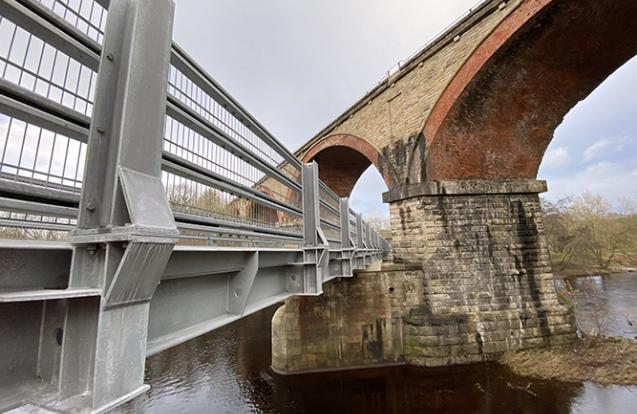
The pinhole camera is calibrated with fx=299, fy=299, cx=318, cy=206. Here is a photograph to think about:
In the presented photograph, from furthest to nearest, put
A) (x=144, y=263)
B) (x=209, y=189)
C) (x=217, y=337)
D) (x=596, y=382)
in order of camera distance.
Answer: (x=217, y=337), (x=596, y=382), (x=209, y=189), (x=144, y=263)

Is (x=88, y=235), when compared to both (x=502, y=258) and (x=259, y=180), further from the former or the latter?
(x=502, y=258)

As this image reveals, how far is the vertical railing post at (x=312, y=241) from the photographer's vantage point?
3.86m

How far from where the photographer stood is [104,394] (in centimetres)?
114

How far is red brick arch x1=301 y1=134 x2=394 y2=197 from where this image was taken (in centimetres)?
1361

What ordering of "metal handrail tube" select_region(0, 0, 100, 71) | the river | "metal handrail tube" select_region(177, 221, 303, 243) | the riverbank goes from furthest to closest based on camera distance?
the riverbank → the river → "metal handrail tube" select_region(177, 221, 303, 243) → "metal handrail tube" select_region(0, 0, 100, 71)

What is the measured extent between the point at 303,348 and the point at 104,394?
8.90 m

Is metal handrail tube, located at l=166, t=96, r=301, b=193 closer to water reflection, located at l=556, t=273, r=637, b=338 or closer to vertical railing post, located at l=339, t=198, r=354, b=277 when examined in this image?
vertical railing post, located at l=339, t=198, r=354, b=277

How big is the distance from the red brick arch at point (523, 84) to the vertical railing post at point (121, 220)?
10.2 m

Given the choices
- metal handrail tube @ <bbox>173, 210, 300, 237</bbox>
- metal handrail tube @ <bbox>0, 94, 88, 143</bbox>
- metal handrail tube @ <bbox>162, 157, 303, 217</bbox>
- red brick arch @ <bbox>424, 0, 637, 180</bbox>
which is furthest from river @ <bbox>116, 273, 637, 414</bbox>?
metal handrail tube @ <bbox>0, 94, 88, 143</bbox>

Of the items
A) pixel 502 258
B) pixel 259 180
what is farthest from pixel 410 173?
pixel 259 180

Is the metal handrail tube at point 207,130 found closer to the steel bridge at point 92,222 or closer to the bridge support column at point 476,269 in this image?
the steel bridge at point 92,222

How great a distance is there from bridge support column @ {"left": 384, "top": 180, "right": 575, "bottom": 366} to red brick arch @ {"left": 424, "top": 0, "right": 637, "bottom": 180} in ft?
3.40

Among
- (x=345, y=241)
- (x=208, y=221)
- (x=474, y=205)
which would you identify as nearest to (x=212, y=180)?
(x=208, y=221)

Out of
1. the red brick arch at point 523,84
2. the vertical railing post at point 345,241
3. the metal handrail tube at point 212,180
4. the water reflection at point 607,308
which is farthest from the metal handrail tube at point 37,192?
the water reflection at point 607,308
